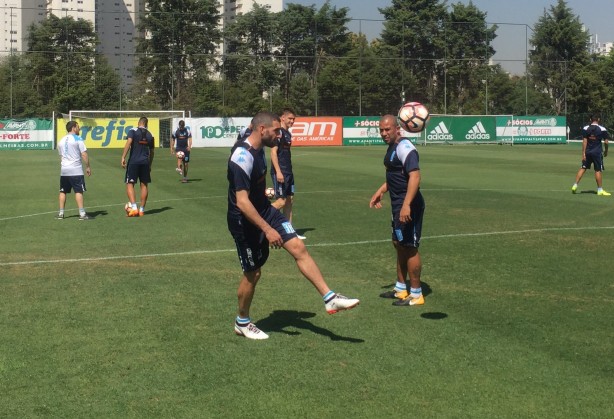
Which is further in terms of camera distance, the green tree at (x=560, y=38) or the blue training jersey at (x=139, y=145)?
the green tree at (x=560, y=38)

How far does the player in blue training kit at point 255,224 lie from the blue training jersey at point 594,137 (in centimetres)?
1438

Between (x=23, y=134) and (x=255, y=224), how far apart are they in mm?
45860

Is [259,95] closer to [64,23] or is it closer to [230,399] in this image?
[64,23]

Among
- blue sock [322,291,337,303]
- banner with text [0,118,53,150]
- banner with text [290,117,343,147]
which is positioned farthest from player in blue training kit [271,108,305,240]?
banner with text [290,117,343,147]

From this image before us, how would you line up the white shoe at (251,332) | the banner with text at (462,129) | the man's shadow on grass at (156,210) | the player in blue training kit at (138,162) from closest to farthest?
1. the white shoe at (251,332)
2. the player in blue training kit at (138,162)
3. the man's shadow on grass at (156,210)
4. the banner with text at (462,129)

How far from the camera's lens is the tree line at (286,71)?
6216 cm

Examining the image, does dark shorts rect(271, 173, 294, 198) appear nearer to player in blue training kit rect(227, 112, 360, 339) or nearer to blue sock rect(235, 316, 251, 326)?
player in blue training kit rect(227, 112, 360, 339)

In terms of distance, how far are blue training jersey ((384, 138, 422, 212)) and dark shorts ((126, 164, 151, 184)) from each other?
8.60 m

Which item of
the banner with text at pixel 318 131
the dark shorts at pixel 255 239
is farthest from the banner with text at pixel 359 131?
the dark shorts at pixel 255 239

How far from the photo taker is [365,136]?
55156 mm

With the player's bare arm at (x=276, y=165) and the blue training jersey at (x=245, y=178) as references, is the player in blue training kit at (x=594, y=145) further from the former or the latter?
the blue training jersey at (x=245, y=178)

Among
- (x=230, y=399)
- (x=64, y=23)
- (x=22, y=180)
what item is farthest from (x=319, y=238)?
(x=64, y=23)

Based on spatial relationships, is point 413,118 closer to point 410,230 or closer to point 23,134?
point 410,230

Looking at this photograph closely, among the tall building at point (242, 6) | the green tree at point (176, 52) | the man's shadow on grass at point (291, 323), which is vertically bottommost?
the man's shadow on grass at point (291, 323)
